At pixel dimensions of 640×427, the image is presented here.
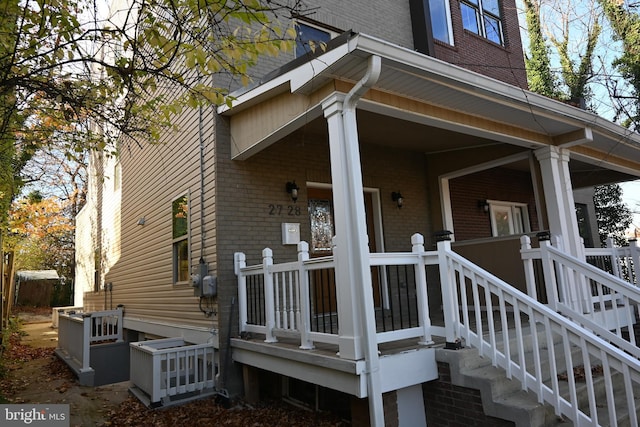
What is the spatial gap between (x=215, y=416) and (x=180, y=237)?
3027mm

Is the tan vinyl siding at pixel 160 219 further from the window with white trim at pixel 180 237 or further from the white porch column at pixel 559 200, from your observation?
the white porch column at pixel 559 200

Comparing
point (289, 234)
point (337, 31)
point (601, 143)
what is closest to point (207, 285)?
point (289, 234)

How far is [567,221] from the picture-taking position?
20.5 feet

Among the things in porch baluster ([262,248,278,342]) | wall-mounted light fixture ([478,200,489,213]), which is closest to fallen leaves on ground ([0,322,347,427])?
porch baluster ([262,248,278,342])

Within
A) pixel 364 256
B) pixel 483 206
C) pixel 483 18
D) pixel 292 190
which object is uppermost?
pixel 483 18

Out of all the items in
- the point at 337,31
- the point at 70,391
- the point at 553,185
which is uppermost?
the point at 337,31

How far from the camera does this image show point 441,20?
888 cm

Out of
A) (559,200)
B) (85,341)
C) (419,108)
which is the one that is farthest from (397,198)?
(85,341)

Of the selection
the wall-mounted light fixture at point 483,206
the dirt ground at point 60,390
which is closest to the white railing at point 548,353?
the wall-mounted light fixture at point 483,206

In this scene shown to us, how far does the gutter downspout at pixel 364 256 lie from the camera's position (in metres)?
3.54

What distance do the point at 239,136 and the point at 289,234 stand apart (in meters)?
1.55

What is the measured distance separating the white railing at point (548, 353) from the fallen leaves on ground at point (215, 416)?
1.83 metres

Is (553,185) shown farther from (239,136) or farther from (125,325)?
(125,325)

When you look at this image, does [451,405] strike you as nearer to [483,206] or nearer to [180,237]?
[180,237]
